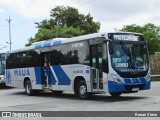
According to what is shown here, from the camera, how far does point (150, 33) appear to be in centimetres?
4766

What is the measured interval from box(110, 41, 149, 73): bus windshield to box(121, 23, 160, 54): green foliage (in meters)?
26.9

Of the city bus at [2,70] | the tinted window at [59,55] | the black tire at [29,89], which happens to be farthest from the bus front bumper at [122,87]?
the city bus at [2,70]

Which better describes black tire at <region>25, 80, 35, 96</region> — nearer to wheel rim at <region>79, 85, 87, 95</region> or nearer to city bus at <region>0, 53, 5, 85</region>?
wheel rim at <region>79, 85, 87, 95</region>

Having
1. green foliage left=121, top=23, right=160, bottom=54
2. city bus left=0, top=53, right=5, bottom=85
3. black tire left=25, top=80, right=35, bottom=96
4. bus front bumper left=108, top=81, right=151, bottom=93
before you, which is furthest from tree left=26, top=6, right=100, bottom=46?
bus front bumper left=108, top=81, right=151, bottom=93

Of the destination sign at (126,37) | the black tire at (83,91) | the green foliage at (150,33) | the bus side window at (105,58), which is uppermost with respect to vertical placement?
the green foliage at (150,33)

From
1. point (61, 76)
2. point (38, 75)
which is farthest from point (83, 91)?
point (38, 75)

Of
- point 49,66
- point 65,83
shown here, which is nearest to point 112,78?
point 65,83

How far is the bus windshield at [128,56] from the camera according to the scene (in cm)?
1627

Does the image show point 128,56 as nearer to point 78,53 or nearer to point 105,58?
point 105,58

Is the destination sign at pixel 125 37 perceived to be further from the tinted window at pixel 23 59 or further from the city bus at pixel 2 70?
the city bus at pixel 2 70

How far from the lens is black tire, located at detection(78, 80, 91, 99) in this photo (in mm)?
17562

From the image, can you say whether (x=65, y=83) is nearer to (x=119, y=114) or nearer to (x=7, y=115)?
(x=7, y=115)

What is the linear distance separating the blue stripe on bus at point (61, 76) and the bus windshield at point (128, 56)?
349 centimetres

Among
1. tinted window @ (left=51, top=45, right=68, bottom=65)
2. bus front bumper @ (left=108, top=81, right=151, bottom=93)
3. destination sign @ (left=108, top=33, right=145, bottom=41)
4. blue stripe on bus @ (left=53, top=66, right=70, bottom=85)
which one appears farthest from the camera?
tinted window @ (left=51, top=45, right=68, bottom=65)
